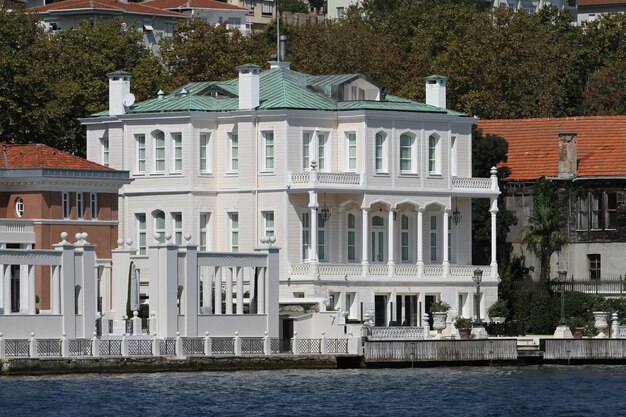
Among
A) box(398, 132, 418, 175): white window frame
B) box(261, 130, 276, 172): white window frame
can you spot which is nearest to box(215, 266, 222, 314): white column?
box(261, 130, 276, 172): white window frame

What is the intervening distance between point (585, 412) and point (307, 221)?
2743 cm

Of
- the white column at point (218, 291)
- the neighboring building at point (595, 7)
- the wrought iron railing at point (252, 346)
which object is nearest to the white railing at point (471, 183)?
the white column at point (218, 291)

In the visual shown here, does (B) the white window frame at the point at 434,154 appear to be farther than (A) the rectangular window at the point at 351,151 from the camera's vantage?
Yes

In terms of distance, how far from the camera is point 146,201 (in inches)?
4205

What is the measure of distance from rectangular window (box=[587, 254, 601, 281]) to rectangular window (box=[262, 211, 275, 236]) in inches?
630

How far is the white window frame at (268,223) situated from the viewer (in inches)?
4097

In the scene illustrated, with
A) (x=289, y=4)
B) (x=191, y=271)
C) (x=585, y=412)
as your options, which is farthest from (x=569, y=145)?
(x=289, y=4)

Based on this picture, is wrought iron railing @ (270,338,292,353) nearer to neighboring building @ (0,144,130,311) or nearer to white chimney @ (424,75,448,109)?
neighboring building @ (0,144,130,311)

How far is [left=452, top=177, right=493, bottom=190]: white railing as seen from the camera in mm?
107688

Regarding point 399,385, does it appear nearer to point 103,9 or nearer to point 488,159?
point 488,159

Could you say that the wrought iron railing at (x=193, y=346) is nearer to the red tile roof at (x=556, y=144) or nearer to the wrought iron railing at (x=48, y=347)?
the wrought iron railing at (x=48, y=347)

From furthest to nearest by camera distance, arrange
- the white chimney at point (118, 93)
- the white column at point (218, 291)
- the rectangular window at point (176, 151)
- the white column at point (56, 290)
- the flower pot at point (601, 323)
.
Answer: the white chimney at point (118, 93), the rectangular window at point (176, 151), the flower pot at point (601, 323), the white column at point (218, 291), the white column at point (56, 290)

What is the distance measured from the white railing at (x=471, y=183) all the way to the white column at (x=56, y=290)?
23575 millimetres

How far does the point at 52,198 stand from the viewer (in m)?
100
